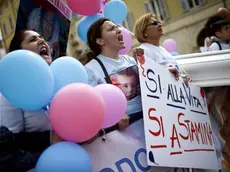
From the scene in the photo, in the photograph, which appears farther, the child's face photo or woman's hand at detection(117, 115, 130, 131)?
the child's face photo

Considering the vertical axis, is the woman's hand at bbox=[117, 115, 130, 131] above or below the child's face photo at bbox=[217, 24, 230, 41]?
below

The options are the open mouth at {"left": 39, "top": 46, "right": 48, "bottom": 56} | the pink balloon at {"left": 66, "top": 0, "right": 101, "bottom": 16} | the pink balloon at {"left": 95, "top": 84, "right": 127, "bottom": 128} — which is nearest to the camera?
the pink balloon at {"left": 95, "top": 84, "right": 127, "bottom": 128}

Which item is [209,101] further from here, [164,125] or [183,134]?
[164,125]

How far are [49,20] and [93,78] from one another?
767mm

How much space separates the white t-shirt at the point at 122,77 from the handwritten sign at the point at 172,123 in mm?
104

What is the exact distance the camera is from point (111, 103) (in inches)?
52.3

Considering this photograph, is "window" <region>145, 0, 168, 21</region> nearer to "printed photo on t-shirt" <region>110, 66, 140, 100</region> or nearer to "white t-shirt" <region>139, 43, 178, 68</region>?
"white t-shirt" <region>139, 43, 178, 68</region>

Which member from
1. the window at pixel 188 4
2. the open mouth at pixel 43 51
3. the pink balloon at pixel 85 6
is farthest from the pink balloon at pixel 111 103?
the window at pixel 188 4

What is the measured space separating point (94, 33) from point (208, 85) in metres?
1.09

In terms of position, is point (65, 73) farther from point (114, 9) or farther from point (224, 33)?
point (224, 33)

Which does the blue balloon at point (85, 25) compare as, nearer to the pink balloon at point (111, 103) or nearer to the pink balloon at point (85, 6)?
the pink balloon at point (85, 6)

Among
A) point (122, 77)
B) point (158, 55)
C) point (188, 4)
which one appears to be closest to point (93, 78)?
point (122, 77)

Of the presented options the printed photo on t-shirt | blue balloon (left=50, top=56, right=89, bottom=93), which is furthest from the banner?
blue balloon (left=50, top=56, right=89, bottom=93)

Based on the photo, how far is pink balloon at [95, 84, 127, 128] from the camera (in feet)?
4.36
